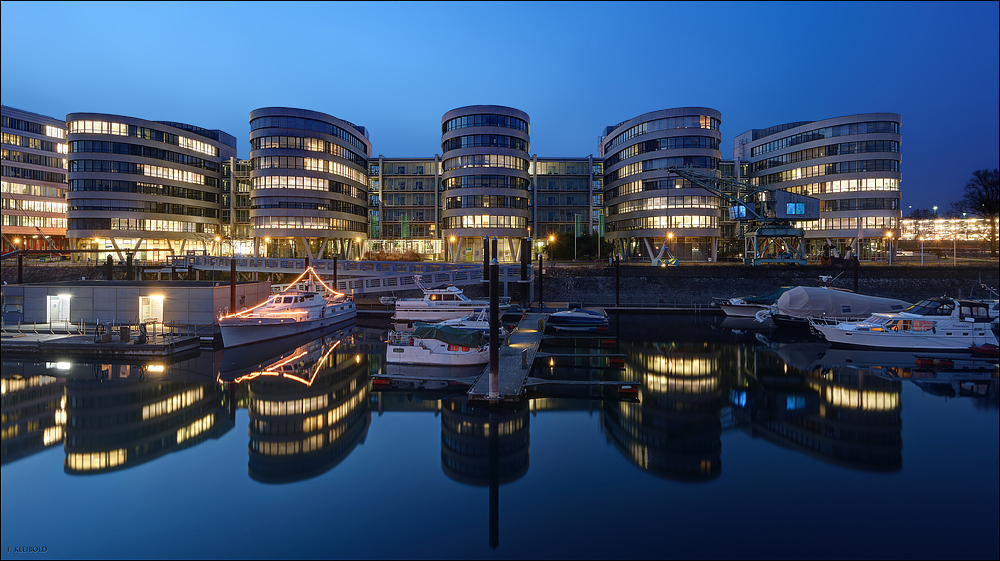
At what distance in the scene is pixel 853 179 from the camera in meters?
74.4

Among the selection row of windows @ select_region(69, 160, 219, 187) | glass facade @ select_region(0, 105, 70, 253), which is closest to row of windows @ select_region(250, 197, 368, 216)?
row of windows @ select_region(69, 160, 219, 187)

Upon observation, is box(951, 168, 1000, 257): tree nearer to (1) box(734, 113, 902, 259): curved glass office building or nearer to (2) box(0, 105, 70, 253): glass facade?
(1) box(734, 113, 902, 259): curved glass office building

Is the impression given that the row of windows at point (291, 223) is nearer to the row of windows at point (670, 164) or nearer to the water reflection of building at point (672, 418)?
the row of windows at point (670, 164)

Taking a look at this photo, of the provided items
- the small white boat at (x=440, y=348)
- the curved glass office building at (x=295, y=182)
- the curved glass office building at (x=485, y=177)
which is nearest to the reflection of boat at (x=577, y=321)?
the small white boat at (x=440, y=348)

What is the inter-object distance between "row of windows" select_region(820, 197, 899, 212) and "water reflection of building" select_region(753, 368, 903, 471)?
5903 centimetres

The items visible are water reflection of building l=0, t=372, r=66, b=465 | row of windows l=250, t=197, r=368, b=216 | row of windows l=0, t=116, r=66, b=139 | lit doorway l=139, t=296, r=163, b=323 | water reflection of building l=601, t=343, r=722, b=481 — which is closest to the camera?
water reflection of building l=601, t=343, r=722, b=481

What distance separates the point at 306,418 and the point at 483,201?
2326 inches

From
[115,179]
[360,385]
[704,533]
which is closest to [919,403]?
[704,533]

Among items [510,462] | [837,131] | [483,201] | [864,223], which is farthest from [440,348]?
[837,131]

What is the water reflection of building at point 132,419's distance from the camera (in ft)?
57.2

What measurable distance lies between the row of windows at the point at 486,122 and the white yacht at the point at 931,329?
5489 centimetres

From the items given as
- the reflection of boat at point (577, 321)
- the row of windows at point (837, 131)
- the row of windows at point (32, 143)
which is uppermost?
the row of windows at point (32, 143)

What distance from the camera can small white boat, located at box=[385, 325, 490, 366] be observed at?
27453mm

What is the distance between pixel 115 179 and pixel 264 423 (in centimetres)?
7923
